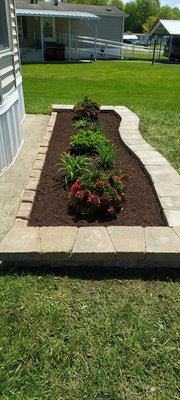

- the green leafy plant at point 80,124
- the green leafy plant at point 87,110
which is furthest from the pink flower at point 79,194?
the green leafy plant at point 87,110

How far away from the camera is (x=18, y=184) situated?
165 inches

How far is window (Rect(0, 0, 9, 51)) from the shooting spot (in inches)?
189

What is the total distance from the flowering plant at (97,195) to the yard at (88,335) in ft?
2.47

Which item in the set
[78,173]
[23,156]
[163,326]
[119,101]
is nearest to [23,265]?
[163,326]

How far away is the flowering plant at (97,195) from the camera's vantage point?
3230 millimetres

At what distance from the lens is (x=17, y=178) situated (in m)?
4.36

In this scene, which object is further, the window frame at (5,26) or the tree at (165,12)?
the tree at (165,12)

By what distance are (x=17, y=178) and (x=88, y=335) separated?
8.82 feet

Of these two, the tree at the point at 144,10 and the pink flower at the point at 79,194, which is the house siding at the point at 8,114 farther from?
the tree at the point at 144,10

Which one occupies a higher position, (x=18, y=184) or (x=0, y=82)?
(x=0, y=82)

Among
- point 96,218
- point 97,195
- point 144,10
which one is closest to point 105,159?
point 97,195

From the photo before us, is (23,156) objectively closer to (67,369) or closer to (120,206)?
(120,206)

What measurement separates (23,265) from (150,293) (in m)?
1.06

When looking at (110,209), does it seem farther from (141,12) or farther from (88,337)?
(141,12)
